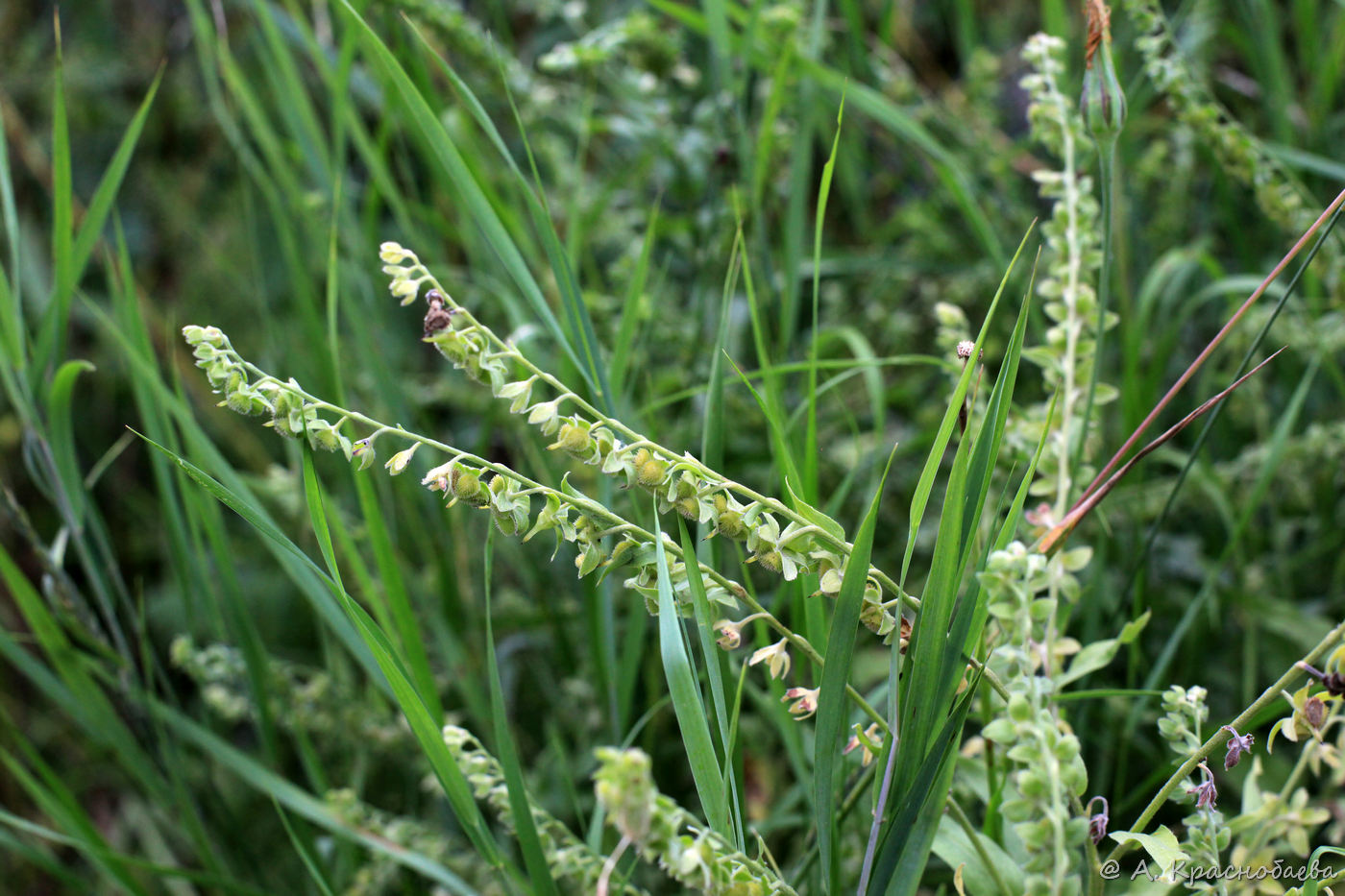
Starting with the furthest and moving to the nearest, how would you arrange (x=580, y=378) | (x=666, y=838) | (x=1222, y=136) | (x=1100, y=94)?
(x=580, y=378) < (x=1222, y=136) < (x=1100, y=94) < (x=666, y=838)

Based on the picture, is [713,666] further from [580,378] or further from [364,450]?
[580,378]

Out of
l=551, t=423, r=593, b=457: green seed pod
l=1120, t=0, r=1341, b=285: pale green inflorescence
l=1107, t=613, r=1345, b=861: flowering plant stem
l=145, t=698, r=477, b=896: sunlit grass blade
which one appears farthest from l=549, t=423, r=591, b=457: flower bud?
l=1120, t=0, r=1341, b=285: pale green inflorescence

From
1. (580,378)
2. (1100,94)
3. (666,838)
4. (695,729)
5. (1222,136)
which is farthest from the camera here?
(580,378)

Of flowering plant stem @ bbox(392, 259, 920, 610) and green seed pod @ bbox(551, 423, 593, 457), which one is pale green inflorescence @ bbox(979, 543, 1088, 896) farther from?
green seed pod @ bbox(551, 423, 593, 457)

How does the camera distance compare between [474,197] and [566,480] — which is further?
[474,197]

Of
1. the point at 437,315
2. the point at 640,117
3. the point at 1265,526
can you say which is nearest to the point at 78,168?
the point at 640,117

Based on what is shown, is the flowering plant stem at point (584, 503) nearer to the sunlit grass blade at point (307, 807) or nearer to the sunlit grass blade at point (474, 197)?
the sunlit grass blade at point (474, 197)

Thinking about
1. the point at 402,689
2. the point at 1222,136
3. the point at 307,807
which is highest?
the point at 1222,136

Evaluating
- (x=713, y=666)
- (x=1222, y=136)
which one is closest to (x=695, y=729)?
(x=713, y=666)
